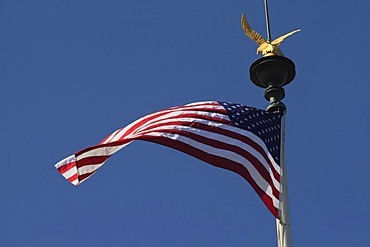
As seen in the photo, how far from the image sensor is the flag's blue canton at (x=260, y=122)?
→ 1508cm

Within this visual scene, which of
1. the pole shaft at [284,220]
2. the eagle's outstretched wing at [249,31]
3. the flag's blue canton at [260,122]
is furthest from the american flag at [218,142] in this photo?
the eagle's outstretched wing at [249,31]

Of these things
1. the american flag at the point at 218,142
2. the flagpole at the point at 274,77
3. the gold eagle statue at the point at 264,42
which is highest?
the gold eagle statue at the point at 264,42

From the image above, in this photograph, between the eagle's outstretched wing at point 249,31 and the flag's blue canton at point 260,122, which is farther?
the eagle's outstretched wing at point 249,31

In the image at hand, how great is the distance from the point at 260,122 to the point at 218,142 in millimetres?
937

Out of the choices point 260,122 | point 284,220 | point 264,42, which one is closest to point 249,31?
point 264,42

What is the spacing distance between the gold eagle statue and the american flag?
57.5 inches

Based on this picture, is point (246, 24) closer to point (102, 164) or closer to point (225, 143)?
point (225, 143)

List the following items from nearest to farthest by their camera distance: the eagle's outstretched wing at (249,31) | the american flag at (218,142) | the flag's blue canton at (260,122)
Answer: the american flag at (218,142), the flag's blue canton at (260,122), the eagle's outstretched wing at (249,31)

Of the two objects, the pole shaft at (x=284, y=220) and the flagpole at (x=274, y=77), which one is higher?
the flagpole at (x=274, y=77)

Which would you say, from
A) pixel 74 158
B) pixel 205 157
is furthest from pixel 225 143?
pixel 74 158

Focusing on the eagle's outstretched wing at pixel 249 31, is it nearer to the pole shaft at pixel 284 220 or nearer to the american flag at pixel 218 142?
the american flag at pixel 218 142

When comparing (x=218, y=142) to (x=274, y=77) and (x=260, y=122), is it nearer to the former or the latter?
(x=260, y=122)

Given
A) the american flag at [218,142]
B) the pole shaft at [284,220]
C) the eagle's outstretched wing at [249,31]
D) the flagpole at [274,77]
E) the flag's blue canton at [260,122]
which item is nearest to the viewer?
the pole shaft at [284,220]

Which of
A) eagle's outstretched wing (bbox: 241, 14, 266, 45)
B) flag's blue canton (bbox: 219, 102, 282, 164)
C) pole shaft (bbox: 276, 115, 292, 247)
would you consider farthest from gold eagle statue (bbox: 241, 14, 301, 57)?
pole shaft (bbox: 276, 115, 292, 247)
